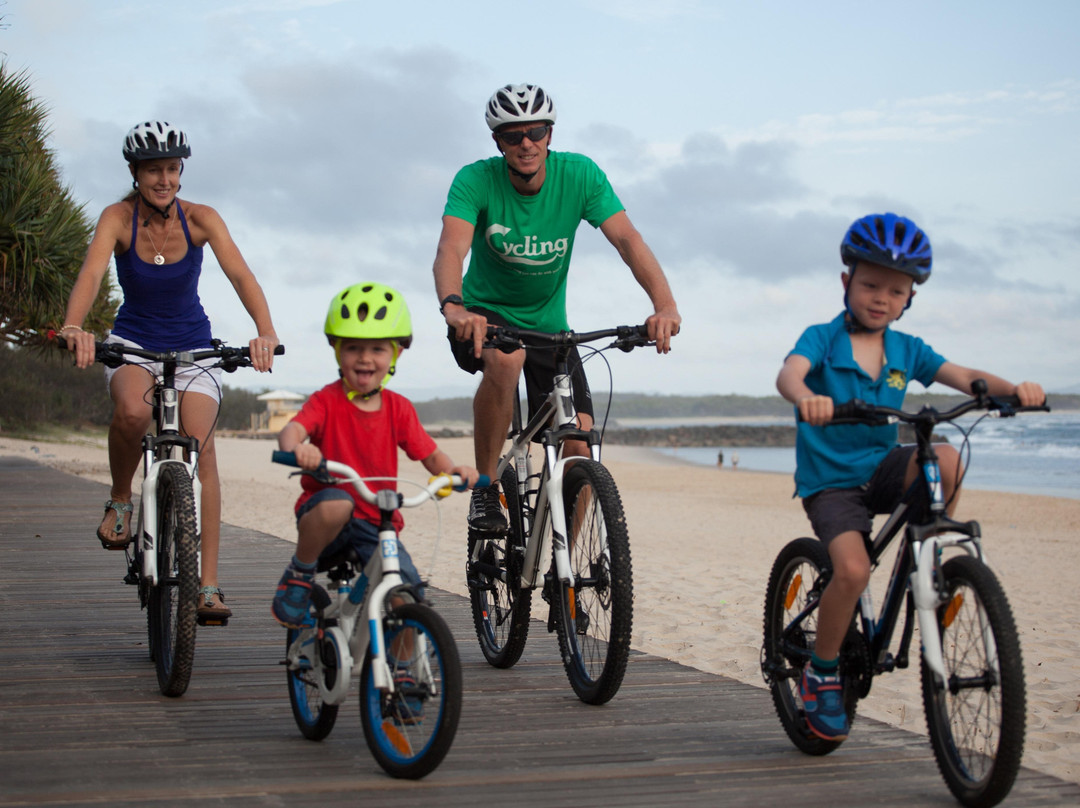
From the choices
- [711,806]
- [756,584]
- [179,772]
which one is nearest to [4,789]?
[179,772]

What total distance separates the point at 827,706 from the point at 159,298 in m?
3.23

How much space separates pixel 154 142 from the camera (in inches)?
190

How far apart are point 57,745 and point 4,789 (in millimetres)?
481

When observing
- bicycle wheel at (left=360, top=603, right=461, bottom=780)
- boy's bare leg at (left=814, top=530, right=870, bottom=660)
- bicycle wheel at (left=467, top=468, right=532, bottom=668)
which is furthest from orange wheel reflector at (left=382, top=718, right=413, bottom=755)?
bicycle wheel at (left=467, top=468, right=532, bottom=668)

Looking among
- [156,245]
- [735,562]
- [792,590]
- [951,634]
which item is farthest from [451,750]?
[735,562]

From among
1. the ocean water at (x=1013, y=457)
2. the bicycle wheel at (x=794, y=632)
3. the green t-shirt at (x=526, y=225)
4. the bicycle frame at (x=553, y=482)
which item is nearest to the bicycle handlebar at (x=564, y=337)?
the bicycle frame at (x=553, y=482)

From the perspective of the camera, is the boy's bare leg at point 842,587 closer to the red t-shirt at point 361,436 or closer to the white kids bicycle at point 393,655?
the white kids bicycle at point 393,655

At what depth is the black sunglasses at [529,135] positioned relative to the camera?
15.4ft

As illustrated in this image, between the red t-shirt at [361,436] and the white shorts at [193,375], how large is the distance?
1368 millimetres

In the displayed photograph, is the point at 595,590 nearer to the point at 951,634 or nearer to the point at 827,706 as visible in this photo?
the point at 827,706

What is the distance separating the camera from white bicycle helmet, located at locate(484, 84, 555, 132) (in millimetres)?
4629

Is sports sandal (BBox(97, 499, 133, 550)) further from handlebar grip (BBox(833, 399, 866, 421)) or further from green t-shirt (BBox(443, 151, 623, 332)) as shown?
handlebar grip (BBox(833, 399, 866, 421))

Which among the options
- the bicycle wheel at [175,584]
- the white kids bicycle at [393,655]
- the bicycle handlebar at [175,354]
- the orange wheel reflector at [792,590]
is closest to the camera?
the white kids bicycle at [393,655]

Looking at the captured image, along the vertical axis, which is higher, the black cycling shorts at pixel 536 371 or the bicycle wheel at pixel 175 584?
the black cycling shorts at pixel 536 371
